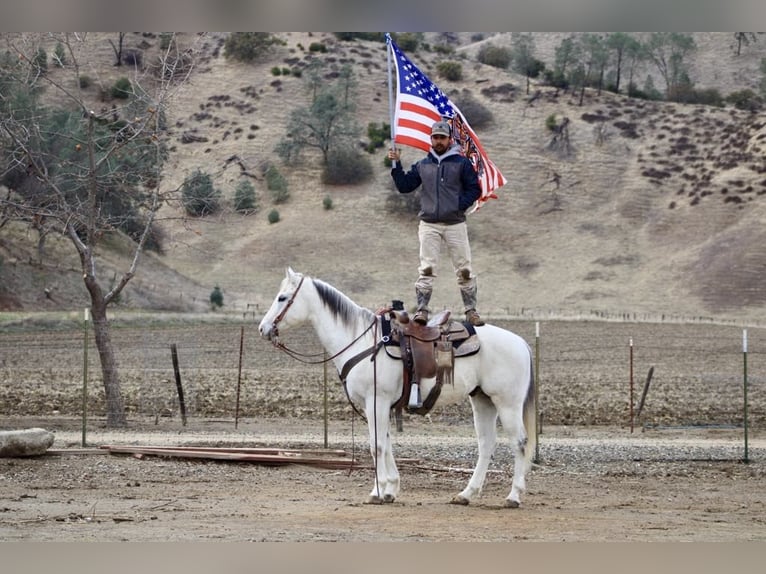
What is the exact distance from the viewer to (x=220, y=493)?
1345 cm

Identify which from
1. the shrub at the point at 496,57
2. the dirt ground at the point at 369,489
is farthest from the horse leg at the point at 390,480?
the shrub at the point at 496,57

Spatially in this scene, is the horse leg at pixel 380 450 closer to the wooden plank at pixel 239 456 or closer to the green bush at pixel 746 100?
the wooden plank at pixel 239 456

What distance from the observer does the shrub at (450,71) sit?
90.2 m

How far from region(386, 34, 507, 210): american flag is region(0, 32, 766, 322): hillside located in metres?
33.5

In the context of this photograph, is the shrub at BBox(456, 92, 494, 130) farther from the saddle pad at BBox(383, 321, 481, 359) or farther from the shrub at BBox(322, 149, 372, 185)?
the saddle pad at BBox(383, 321, 481, 359)

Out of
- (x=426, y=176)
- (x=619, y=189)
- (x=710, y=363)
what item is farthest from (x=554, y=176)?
(x=426, y=176)

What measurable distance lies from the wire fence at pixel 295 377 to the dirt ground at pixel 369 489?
65.7 inches

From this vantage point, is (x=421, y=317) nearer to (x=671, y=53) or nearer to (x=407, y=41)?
(x=407, y=41)

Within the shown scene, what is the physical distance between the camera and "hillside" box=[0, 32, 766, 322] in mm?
57938

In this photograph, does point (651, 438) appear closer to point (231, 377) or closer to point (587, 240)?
point (231, 377)

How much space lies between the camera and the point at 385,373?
12.7 metres

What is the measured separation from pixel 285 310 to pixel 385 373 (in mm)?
1277

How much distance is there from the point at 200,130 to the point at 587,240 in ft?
92.6

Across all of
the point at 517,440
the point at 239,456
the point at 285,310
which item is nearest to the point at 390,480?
the point at 517,440
